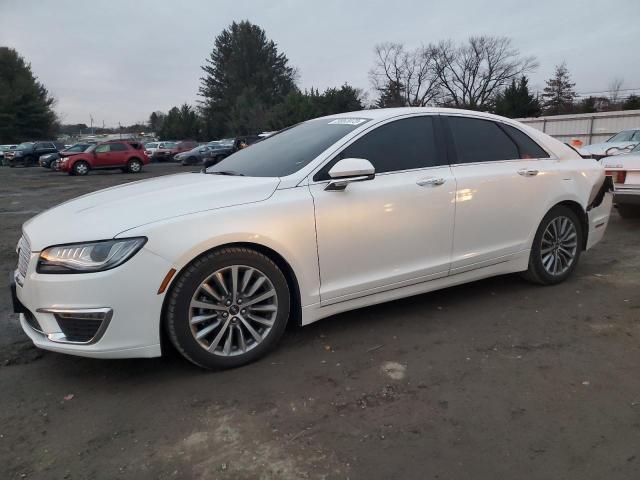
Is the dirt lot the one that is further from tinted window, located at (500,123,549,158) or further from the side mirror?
tinted window, located at (500,123,549,158)

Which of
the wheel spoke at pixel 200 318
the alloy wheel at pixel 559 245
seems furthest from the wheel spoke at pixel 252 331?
the alloy wheel at pixel 559 245

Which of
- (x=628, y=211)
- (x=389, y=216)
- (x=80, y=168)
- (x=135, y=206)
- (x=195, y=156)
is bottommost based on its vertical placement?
(x=195, y=156)

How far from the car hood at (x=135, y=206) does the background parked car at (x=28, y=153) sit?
3595 cm

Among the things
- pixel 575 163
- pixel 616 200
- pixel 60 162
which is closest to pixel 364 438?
pixel 575 163

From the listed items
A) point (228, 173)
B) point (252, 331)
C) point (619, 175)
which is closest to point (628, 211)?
point (619, 175)

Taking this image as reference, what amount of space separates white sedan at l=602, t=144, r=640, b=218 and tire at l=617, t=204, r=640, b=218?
284 mm

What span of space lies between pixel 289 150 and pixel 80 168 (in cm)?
2472

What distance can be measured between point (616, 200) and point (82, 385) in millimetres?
7037

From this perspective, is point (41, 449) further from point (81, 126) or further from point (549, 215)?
point (81, 126)

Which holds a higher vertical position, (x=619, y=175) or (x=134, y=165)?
(x=619, y=175)

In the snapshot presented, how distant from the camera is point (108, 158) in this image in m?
26.2

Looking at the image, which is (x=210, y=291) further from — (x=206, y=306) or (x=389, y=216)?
(x=389, y=216)

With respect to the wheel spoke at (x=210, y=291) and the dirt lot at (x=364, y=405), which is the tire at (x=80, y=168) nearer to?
the dirt lot at (x=364, y=405)

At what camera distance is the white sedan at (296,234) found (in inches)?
114
